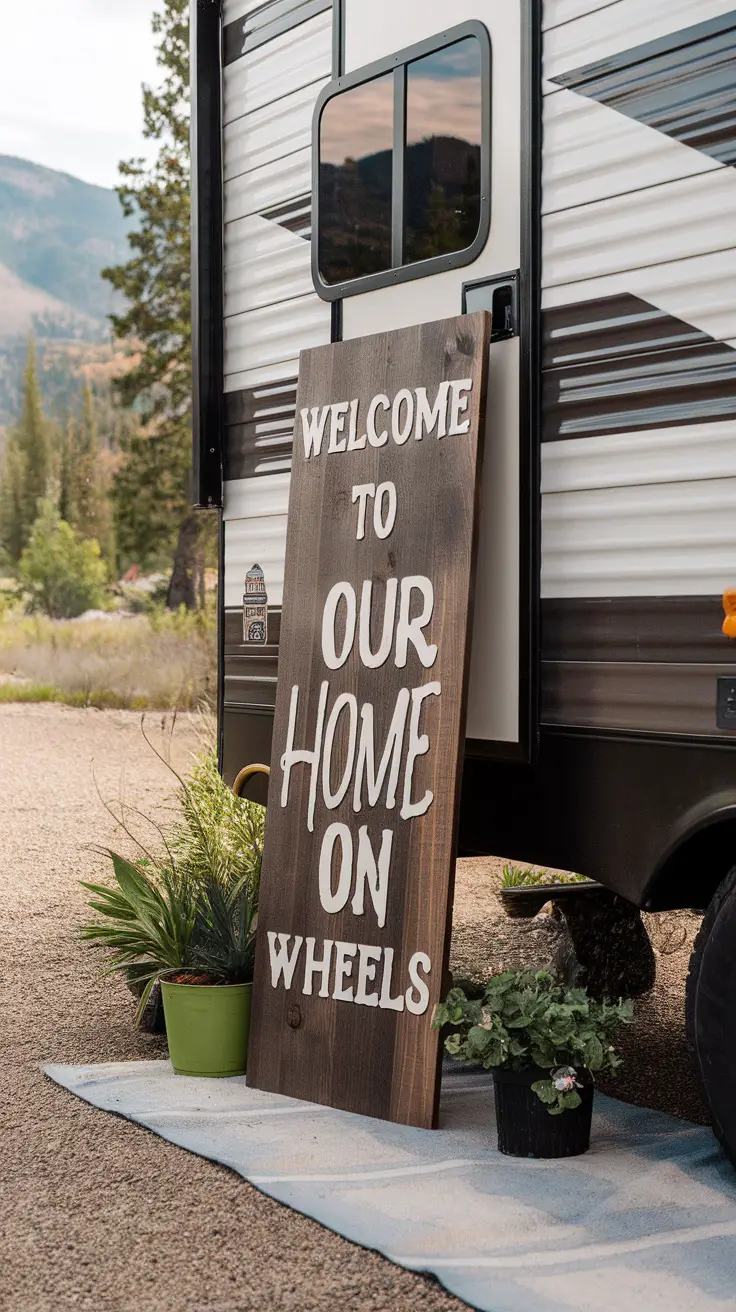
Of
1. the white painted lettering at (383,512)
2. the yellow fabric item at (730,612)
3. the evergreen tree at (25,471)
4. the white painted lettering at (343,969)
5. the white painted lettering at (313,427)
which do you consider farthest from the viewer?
the evergreen tree at (25,471)

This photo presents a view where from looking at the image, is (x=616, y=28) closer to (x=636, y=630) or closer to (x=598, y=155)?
(x=598, y=155)

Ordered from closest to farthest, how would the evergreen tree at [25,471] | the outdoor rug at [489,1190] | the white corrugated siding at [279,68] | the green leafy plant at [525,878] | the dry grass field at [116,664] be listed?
the outdoor rug at [489,1190]
the white corrugated siding at [279,68]
the green leafy plant at [525,878]
the dry grass field at [116,664]
the evergreen tree at [25,471]

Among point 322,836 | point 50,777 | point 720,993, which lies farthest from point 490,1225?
point 50,777

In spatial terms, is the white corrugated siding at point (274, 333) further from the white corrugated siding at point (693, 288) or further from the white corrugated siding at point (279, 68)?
the white corrugated siding at point (693, 288)

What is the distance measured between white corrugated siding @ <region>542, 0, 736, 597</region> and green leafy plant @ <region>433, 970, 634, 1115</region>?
930 millimetres

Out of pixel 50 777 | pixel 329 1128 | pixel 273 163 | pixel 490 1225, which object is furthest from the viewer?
pixel 50 777

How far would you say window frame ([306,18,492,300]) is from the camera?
3498 mm

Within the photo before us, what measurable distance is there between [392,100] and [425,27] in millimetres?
197

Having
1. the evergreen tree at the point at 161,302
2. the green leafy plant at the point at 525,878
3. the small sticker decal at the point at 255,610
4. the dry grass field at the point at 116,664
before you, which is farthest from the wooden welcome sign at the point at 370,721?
the evergreen tree at the point at 161,302

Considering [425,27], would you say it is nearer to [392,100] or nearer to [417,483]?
[392,100]

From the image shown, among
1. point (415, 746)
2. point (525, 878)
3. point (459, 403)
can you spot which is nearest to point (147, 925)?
point (415, 746)

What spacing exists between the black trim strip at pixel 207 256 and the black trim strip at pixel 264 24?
→ 60 mm

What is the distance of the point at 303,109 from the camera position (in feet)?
13.6

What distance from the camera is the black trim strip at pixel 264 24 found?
13.6 feet
